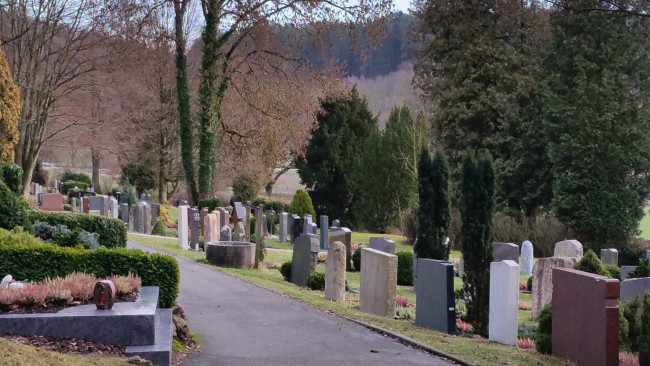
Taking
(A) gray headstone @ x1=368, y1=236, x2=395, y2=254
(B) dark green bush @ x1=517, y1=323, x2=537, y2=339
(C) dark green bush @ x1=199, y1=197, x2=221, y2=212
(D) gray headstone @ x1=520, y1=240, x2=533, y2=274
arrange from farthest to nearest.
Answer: (C) dark green bush @ x1=199, y1=197, x2=221, y2=212 < (D) gray headstone @ x1=520, y1=240, x2=533, y2=274 < (A) gray headstone @ x1=368, y1=236, x2=395, y2=254 < (B) dark green bush @ x1=517, y1=323, x2=537, y2=339

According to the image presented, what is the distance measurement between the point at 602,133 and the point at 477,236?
18351 millimetres

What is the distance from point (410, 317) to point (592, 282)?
4605 mm

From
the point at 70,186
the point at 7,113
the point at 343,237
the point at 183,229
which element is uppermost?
the point at 7,113

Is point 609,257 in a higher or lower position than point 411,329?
higher

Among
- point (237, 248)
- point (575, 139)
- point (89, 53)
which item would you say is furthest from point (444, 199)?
point (89, 53)

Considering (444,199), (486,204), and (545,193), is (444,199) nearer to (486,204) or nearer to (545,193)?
(486,204)

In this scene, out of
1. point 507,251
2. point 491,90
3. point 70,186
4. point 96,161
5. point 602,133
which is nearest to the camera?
point 507,251

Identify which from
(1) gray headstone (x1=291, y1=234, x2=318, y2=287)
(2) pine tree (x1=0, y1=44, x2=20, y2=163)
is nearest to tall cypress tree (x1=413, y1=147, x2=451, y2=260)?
(1) gray headstone (x1=291, y1=234, x2=318, y2=287)

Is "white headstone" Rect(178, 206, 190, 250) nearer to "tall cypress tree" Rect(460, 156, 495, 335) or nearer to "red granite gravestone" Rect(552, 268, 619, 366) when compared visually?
"tall cypress tree" Rect(460, 156, 495, 335)

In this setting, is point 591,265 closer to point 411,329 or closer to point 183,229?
point 411,329

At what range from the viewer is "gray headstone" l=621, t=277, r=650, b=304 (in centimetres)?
1390

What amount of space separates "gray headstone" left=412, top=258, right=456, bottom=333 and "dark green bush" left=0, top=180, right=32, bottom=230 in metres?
7.06

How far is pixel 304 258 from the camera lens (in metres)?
18.0

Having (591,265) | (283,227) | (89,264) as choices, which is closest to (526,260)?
(591,265)
